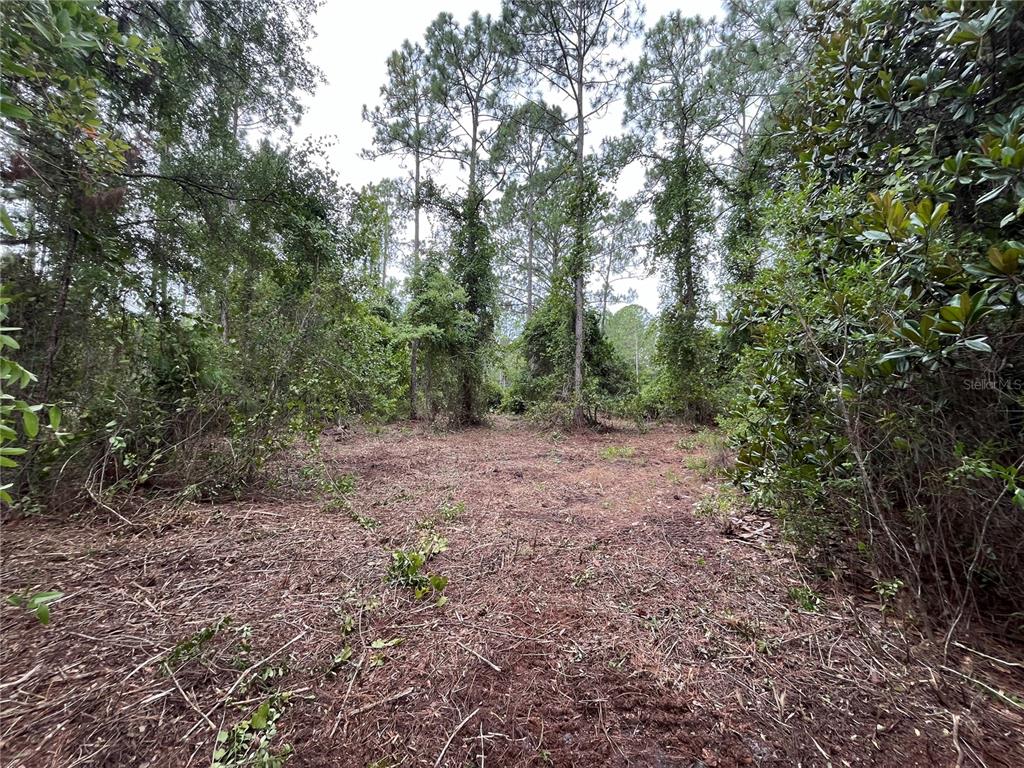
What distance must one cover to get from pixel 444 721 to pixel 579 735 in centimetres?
44

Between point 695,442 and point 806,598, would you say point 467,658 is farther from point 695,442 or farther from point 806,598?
point 695,442

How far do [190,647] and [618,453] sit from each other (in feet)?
17.6

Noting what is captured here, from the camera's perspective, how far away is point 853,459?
5.72 feet

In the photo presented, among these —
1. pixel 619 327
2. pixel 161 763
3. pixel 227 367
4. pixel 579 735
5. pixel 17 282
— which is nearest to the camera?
pixel 161 763

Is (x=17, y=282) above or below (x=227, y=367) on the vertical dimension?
above

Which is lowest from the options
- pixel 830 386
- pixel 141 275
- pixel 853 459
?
pixel 853 459

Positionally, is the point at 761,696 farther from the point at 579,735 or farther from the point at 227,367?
the point at 227,367

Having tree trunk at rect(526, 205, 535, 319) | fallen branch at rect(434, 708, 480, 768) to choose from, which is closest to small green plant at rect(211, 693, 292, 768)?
fallen branch at rect(434, 708, 480, 768)

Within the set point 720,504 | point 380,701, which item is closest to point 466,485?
point 720,504

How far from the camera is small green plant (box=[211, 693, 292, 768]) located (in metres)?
1.01

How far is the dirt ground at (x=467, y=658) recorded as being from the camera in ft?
3.54

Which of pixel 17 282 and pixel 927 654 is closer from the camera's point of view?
pixel 927 654

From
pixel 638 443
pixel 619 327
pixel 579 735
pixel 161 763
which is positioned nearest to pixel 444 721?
pixel 579 735

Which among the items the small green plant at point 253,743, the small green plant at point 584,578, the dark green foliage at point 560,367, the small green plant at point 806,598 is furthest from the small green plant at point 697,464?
the small green plant at point 253,743
